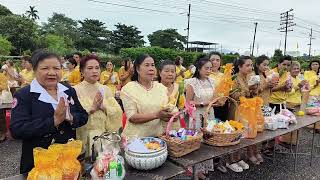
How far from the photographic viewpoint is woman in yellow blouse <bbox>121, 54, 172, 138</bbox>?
2490 millimetres

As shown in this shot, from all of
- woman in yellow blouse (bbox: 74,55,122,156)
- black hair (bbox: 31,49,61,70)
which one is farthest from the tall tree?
black hair (bbox: 31,49,61,70)

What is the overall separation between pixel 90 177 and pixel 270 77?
2828 millimetres

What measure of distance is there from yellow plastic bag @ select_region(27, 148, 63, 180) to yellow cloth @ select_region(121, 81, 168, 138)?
3.12 feet

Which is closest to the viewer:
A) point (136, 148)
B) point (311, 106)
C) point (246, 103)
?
point (136, 148)

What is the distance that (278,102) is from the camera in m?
4.52

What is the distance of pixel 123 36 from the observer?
44281 millimetres

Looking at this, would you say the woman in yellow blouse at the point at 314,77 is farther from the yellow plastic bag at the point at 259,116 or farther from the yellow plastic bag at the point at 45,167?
the yellow plastic bag at the point at 45,167

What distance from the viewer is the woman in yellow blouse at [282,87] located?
433 cm

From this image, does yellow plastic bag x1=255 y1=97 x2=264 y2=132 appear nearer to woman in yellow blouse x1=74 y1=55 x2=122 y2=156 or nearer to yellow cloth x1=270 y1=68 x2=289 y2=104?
woman in yellow blouse x1=74 y1=55 x2=122 y2=156

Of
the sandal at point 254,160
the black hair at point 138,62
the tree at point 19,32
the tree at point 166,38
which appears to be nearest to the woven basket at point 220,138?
the black hair at point 138,62

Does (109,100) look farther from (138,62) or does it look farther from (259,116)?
(259,116)

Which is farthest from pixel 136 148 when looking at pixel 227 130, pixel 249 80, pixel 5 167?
pixel 5 167

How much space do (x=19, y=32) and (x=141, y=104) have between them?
3273 centimetres

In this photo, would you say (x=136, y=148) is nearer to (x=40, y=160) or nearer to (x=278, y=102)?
(x=40, y=160)
